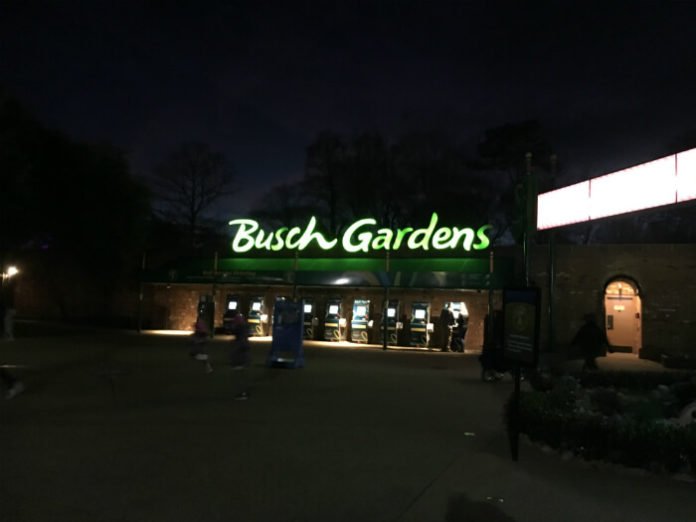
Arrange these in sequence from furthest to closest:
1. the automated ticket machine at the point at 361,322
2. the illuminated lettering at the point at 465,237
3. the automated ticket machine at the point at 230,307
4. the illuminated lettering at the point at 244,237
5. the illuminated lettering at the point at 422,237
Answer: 1. the illuminated lettering at the point at 244,237
2. the automated ticket machine at the point at 230,307
3. the automated ticket machine at the point at 361,322
4. the illuminated lettering at the point at 422,237
5. the illuminated lettering at the point at 465,237

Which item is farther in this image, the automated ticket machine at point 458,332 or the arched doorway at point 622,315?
the automated ticket machine at point 458,332

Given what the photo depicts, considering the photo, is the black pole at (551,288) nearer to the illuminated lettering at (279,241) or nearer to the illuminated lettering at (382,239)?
the illuminated lettering at (382,239)

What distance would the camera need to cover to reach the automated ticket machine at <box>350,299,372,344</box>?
80.1 feet

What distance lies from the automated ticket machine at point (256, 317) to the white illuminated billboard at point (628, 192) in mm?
12630

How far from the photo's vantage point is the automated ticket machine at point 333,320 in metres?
24.7

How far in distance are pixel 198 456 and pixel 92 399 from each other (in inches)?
173

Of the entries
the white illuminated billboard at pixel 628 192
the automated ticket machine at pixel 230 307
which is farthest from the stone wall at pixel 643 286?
the automated ticket machine at pixel 230 307

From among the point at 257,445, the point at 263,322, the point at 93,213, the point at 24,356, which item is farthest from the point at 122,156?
Answer: the point at 257,445

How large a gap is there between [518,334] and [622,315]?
52.3 feet

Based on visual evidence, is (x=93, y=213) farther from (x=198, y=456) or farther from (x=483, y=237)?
(x=198, y=456)

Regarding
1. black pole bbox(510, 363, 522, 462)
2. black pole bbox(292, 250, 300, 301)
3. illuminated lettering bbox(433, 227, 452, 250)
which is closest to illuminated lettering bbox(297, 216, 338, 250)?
black pole bbox(292, 250, 300, 301)

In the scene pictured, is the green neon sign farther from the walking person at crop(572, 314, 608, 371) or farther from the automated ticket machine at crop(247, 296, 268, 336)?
the walking person at crop(572, 314, 608, 371)

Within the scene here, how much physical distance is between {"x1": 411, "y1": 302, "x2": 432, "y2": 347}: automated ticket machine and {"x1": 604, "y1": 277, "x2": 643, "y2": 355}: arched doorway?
628cm

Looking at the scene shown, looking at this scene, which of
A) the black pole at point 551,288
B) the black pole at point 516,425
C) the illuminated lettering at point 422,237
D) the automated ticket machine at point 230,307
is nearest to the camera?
the black pole at point 516,425
